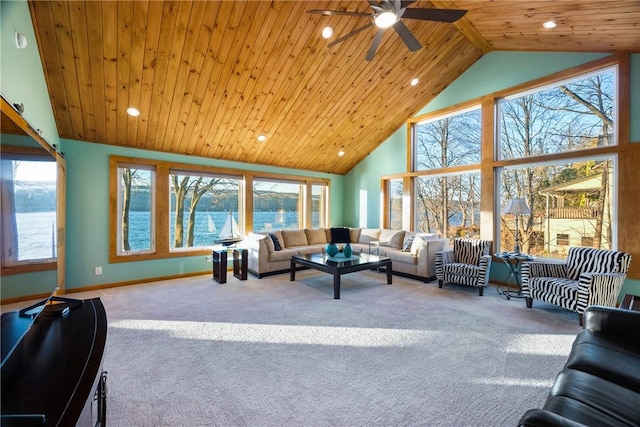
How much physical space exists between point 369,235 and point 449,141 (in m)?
2.68

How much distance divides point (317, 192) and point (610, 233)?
5.67 m

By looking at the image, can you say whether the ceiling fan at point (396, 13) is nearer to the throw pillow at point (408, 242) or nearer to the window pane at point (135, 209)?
the throw pillow at point (408, 242)

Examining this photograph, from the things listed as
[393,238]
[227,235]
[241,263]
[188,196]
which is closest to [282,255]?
[241,263]

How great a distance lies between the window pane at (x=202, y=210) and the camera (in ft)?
18.0

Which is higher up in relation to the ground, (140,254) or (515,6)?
(515,6)

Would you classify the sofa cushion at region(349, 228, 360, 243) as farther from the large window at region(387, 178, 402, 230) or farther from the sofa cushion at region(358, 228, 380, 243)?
Answer: the large window at region(387, 178, 402, 230)

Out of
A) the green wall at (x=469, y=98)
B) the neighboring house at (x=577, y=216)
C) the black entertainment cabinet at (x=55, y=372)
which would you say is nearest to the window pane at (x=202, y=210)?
the green wall at (x=469, y=98)

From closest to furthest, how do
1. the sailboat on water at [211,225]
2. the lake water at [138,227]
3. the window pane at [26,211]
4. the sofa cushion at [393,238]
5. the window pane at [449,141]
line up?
1. the window pane at [26,211]
2. the lake water at [138,227]
3. the window pane at [449,141]
4. the sailboat on water at [211,225]
5. the sofa cushion at [393,238]

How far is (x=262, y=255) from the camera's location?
533 cm

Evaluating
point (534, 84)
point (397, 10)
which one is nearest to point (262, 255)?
point (397, 10)

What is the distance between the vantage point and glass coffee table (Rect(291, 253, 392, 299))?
4.14 m

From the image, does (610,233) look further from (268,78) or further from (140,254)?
(140,254)

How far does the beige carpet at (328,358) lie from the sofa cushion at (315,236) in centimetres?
258

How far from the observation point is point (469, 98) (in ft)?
18.0
